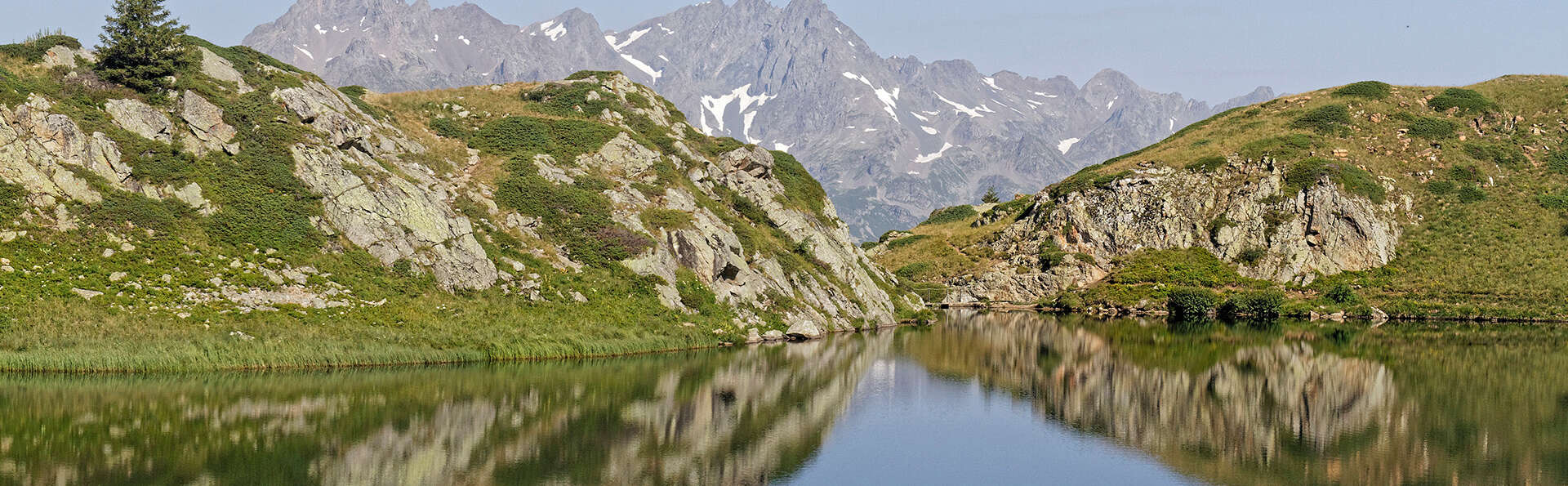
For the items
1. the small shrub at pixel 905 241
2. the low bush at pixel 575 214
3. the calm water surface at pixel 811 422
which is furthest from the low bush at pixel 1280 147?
the low bush at pixel 575 214

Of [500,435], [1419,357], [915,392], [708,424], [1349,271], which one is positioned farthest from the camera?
[1349,271]

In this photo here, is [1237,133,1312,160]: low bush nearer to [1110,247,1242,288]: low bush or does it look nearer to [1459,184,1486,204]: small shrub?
[1110,247,1242,288]: low bush

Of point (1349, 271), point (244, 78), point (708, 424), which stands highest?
point (244, 78)

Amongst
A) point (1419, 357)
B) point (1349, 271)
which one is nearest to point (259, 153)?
point (1419, 357)

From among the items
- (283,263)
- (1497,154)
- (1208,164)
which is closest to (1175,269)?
(1208,164)

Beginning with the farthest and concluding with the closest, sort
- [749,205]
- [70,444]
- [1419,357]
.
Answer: [749,205], [1419,357], [70,444]

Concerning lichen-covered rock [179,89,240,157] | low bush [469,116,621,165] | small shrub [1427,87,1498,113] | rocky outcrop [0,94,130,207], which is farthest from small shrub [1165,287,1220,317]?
rocky outcrop [0,94,130,207]

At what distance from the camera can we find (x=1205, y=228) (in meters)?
136

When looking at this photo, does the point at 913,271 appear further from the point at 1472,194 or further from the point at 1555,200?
the point at 1555,200

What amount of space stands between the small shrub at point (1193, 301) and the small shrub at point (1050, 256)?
17.4 m

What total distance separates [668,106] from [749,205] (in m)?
27.0

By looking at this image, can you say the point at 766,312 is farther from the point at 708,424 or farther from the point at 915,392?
the point at 708,424

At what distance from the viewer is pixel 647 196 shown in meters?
91.3

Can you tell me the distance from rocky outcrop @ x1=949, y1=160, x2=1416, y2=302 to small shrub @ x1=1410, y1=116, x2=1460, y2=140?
1529 cm
